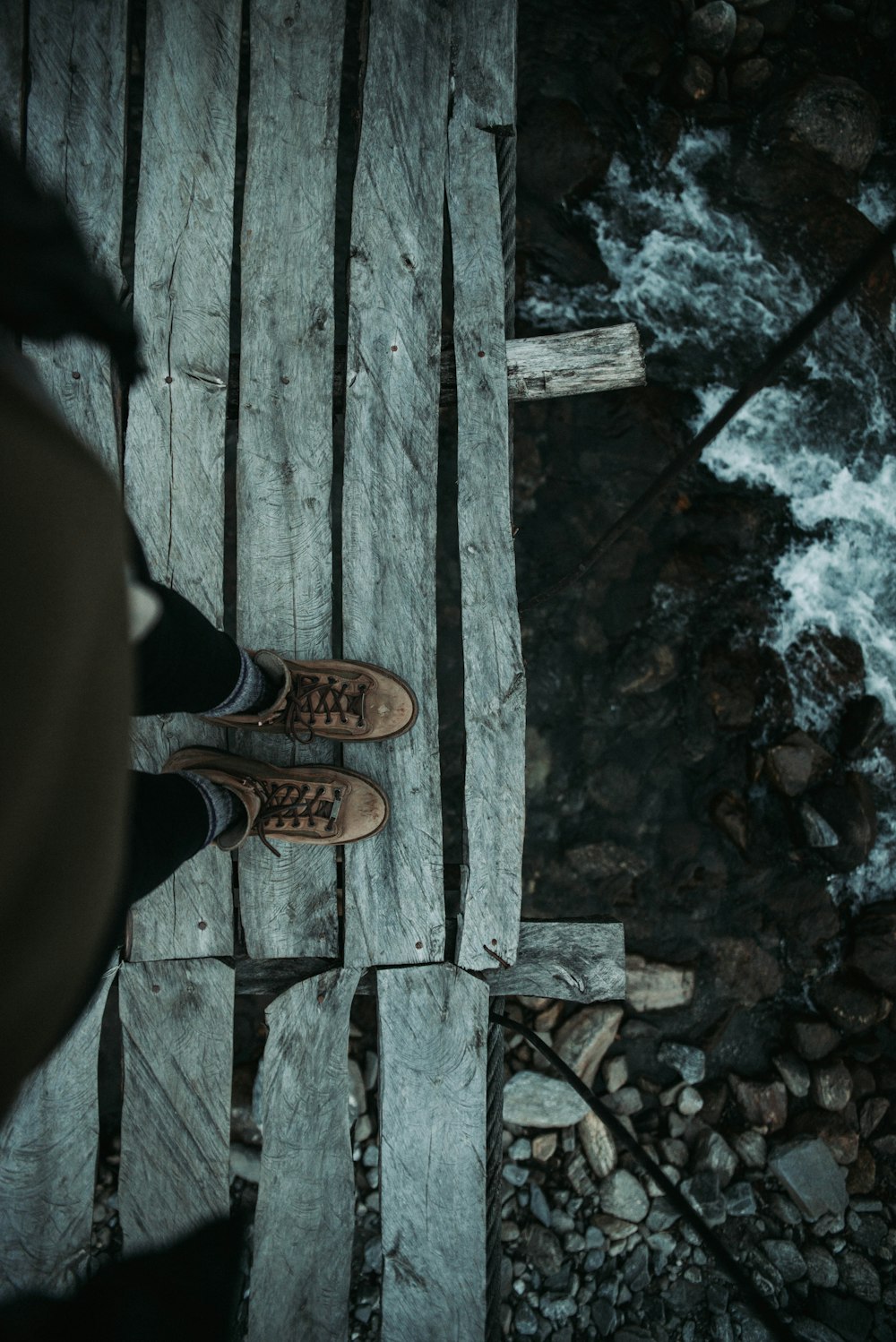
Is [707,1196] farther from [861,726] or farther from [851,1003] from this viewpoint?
[861,726]

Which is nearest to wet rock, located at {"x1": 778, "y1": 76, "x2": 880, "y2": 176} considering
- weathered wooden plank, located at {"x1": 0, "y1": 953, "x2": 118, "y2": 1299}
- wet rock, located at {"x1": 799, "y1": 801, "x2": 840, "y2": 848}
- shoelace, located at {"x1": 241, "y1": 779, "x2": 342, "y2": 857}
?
wet rock, located at {"x1": 799, "y1": 801, "x2": 840, "y2": 848}

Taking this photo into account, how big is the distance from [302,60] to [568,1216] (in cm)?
408

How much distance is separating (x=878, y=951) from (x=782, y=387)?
7.89 feet

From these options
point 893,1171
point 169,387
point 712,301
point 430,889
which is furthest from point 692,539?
point 893,1171

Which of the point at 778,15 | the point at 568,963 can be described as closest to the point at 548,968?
the point at 568,963

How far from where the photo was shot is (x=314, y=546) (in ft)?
7.40

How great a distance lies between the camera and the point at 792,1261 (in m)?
2.89

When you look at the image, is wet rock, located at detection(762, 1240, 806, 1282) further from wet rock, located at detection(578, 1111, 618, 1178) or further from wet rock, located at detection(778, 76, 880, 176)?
wet rock, located at detection(778, 76, 880, 176)

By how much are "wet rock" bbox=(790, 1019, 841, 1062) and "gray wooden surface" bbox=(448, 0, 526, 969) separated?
5.54ft

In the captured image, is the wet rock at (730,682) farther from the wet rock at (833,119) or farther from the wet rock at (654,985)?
the wet rock at (833,119)

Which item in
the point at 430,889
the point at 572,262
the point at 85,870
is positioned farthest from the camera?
the point at 572,262

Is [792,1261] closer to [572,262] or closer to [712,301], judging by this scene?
[712,301]

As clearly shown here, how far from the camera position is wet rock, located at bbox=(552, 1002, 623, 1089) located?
3.04 metres

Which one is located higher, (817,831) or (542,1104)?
(817,831)
